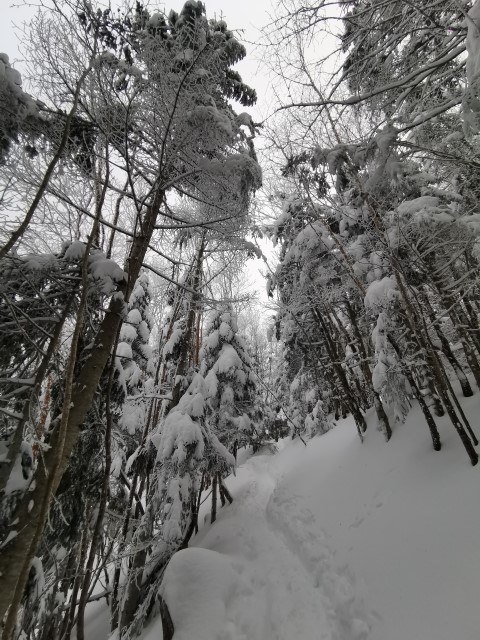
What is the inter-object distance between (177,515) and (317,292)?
691cm

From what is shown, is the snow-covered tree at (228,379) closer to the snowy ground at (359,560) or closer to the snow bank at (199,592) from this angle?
the snowy ground at (359,560)

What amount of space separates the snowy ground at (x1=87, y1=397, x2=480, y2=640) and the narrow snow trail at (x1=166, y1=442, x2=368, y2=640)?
2 cm

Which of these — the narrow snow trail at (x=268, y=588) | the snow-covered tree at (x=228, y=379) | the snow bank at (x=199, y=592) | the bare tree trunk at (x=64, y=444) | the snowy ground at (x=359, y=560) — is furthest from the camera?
the snow-covered tree at (x=228, y=379)

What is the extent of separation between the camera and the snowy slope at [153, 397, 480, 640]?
397cm

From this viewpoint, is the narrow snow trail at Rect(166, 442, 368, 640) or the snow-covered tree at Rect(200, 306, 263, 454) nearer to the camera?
the narrow snow trail at Rect(166, 442, 368, 640)

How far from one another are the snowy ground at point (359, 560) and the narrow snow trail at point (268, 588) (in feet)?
0.06

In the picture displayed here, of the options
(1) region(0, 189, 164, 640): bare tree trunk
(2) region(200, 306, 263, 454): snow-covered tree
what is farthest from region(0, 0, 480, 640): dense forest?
(2) region(200, 306, 263, 454): snow-covered tree

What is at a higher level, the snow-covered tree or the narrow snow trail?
the snow-covered tree

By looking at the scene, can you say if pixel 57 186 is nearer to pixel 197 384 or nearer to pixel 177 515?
pixel 197 384

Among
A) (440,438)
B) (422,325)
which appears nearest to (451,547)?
(440,438)

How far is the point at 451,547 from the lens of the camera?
414 cm

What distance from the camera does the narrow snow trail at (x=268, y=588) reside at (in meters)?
4.98

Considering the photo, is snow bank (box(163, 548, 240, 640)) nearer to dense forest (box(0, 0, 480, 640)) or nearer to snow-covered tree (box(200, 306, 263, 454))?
dense forest (box(0, 0, 480, 640))

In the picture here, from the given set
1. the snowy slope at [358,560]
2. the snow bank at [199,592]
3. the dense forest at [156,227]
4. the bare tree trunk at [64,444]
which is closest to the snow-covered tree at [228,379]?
the dense forest at [156,227]
